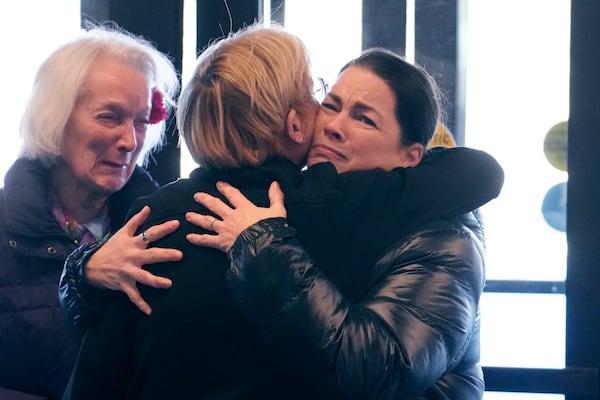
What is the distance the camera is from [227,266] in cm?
130

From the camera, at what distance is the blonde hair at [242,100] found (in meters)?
1.35

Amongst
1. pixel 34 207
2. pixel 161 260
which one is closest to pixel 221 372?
pixel 161 260

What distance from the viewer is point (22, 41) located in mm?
2340

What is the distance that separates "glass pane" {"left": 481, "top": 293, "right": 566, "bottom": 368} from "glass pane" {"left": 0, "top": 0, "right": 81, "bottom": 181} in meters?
1.32

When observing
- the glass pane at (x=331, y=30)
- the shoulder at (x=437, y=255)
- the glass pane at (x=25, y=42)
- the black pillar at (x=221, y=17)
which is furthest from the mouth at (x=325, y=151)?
the glass pane at (x=25, y=42)

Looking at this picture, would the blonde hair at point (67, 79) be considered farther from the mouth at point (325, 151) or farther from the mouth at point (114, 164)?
the mouth at point (325, 151)

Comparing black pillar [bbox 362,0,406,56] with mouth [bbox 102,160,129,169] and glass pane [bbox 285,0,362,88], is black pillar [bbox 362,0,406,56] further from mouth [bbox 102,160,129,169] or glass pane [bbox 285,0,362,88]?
mouth [bbox 102,160,129,169]

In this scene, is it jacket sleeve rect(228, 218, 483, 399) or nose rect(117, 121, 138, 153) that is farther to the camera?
nose rect(117, 121, 138, 153)

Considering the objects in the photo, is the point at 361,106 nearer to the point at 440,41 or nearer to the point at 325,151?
the point at 325,151

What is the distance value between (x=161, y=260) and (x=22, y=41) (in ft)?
4.18

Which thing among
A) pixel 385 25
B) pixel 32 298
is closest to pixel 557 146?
pixel 385 25

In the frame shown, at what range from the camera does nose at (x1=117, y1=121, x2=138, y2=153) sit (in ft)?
6.41

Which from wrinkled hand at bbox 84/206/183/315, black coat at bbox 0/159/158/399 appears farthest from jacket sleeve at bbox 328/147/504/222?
black coat at bbox 0/159/158/399

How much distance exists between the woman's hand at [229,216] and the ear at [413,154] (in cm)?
31
